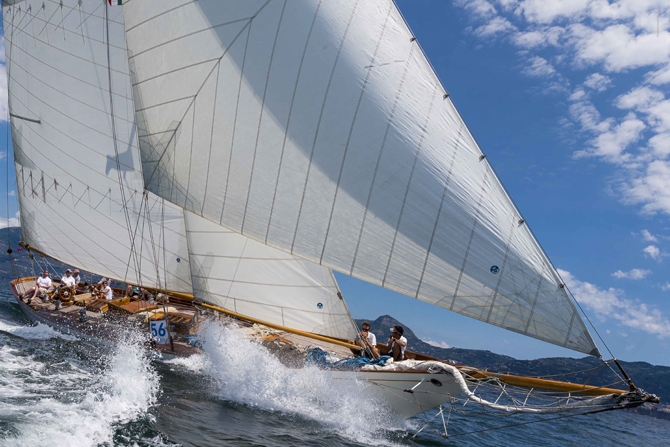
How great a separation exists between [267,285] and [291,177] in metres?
3.26

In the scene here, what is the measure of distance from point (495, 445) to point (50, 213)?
51.5ft

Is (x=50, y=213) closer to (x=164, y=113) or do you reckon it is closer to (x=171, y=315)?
(x=171, y=315)

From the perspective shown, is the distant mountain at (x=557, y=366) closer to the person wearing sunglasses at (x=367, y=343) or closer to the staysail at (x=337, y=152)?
the person wearing sunglasses at (x=367, y=343)

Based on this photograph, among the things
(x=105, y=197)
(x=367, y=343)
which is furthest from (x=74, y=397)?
(x=105, y=197)

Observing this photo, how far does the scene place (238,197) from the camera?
10.1m

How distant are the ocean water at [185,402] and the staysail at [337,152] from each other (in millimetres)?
2764

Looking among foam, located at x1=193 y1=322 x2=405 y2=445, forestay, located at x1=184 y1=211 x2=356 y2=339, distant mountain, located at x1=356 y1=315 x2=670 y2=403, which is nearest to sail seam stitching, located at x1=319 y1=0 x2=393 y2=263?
forestay, located at x1=184 y1=211 x2=356 y2=339

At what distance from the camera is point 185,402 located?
9.16 m

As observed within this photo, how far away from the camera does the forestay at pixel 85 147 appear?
42.0 feet

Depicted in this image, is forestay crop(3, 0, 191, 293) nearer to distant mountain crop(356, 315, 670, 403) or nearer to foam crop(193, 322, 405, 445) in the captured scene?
foam crop(193, 322, 405, 445)

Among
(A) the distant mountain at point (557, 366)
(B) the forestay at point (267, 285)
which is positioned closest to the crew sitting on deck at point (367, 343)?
(B) the forestay at point (267, 285)

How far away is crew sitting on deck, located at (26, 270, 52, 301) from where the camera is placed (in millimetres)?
16453

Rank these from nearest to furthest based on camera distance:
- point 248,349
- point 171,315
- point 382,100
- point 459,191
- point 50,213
Result: point 459,191 → point 382,100 → point 248,349 → point 171,315 → point 50,213

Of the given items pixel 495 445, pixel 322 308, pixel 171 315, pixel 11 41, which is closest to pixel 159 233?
pixel 171 315
